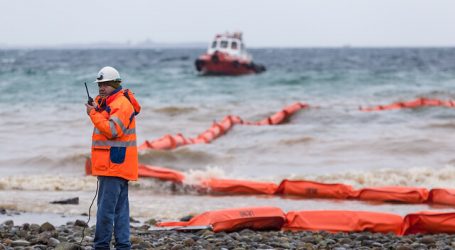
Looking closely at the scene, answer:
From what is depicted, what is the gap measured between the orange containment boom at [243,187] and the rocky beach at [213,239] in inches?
131

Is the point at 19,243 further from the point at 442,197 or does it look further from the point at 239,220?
the point at 442,197

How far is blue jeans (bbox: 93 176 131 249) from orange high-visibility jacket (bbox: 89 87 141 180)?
0.09 metres

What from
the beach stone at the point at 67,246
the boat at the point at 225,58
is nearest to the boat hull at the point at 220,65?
the boat at the point at 225,58

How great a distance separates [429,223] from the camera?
7.98 metres

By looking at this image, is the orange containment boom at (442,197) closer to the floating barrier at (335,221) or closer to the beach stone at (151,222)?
the floating barrier at (335,221)

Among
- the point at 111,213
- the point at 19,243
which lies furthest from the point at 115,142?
the point at 19,243

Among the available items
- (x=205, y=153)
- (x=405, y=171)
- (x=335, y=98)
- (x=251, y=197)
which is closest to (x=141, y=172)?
(x=251, y=197)

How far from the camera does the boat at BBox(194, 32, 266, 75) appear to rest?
4469 centimetres

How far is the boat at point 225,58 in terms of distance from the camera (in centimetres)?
4469

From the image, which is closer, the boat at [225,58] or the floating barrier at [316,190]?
the floating barrier at [316,190]

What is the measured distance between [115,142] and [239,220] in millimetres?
2680

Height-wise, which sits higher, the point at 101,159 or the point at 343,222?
the point at 101,159

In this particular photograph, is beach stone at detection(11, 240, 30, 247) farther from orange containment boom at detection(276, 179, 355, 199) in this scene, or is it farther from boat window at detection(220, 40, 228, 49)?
boat window at detection(220, 40, 228, 49)

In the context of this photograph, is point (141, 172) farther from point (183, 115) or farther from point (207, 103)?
point (207, 103)
